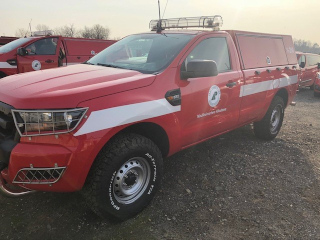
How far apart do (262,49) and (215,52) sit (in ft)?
4.64

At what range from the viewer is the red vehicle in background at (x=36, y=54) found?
7.18 m

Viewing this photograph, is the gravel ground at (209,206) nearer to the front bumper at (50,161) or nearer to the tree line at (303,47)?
the front bumper at (50,161)

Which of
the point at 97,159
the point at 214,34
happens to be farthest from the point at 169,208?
the point at 214,34

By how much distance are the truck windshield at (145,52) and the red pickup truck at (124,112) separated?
15 millimetres

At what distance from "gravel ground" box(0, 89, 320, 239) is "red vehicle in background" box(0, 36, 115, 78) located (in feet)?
17.2

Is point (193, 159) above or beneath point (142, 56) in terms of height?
beneath

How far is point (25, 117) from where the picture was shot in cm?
217

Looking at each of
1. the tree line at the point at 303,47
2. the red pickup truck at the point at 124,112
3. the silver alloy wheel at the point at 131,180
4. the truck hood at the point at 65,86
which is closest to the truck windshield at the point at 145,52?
the red pickup truck at the point at 124,112

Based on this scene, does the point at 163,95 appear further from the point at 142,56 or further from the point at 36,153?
the point at 36,153

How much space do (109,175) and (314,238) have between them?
202cm

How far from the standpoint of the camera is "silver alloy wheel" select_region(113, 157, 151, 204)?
261 centimetres

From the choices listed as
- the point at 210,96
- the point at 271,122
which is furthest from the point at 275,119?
the point at 210,96

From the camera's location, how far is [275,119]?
17.2ft

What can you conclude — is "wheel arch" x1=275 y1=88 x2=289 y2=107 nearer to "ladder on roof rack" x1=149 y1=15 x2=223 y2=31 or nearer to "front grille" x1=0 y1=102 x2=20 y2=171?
"ladder on roof rack" x1=149 y1=15 x2=223 y2=31
